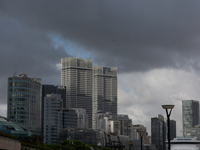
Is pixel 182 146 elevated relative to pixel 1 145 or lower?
lower

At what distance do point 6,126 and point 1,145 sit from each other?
55647 millimetres

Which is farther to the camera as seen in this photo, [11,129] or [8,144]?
[11,129]

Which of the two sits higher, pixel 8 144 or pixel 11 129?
pixel 8 144

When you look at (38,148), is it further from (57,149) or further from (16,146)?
(57,149)

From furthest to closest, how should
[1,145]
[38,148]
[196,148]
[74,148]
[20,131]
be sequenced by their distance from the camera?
[74,148] → [196,148] → [20,131] → [38,148] → [1,145]

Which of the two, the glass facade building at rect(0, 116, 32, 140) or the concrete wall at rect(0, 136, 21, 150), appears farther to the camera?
the glass facade building at rect(0, 116, 32, 140)

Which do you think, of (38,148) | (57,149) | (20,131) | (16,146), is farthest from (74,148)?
(16,146)

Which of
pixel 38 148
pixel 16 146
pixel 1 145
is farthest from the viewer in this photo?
→ pixel 38 148

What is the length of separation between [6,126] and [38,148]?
699 inches

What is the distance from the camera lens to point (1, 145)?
46.6 m

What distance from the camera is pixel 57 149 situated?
16425cm

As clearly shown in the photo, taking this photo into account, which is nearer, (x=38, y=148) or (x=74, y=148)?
(x=38, y=148)

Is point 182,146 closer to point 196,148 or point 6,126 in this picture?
point 196,148

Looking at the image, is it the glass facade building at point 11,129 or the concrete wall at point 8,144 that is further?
the glass facade building at point 11,129
